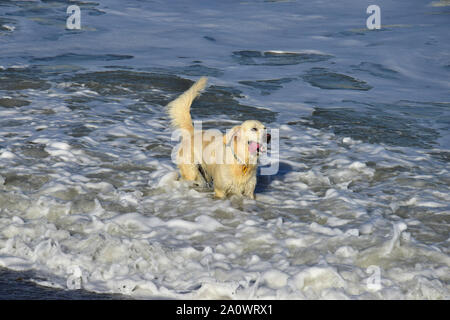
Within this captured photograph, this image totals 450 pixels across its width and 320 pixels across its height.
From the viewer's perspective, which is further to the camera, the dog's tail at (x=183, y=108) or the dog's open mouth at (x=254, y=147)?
the dog's tail at (x=183, y=108)

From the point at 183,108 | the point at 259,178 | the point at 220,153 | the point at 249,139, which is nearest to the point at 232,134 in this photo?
the point at 249,139

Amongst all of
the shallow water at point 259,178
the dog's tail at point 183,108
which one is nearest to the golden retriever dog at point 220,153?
the dog's tail at point 183,108

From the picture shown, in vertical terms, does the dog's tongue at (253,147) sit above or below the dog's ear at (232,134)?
below

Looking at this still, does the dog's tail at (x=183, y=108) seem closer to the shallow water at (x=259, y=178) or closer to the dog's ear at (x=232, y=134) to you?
the shallow water at (x=259, y=178)

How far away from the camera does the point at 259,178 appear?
6797mm

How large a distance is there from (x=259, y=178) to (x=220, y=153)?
116 centimetres

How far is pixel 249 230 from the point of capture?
5.27m

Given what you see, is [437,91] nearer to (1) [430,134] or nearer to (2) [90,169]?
(1) [430,134]

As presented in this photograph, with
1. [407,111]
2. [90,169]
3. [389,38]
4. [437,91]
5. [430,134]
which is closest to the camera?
[90,169]

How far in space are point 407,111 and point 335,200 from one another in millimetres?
4356

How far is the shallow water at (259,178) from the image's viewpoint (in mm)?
4496

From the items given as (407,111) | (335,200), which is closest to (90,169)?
(335,200)

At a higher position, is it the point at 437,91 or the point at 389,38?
the point at 389,38
